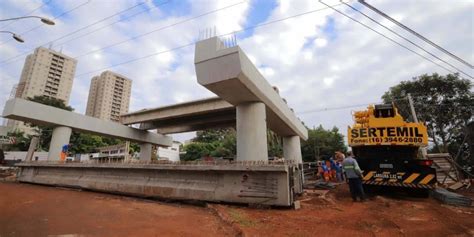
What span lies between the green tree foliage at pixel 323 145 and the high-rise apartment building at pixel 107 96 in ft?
209

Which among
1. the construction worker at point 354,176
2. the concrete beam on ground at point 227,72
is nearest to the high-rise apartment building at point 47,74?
the concrete beam on ground at point 227,72

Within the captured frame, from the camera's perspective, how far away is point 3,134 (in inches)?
1508

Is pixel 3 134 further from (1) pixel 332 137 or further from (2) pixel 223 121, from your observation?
(1) pixel 332 137

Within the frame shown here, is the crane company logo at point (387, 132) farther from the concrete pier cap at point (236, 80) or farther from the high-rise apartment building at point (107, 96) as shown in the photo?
the high-rise apartment building at point (107, 96)

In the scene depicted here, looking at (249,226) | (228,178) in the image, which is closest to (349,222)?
(249,226)

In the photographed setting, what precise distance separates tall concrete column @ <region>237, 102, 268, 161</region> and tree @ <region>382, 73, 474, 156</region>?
68.7ft

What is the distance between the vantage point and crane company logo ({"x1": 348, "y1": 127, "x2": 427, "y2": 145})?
28.0 feet

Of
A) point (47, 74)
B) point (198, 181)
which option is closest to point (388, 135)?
point (198, 181)

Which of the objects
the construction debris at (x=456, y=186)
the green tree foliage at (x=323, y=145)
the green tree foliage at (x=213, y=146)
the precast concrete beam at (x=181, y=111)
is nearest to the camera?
the construction debris at (x=456, y=186)

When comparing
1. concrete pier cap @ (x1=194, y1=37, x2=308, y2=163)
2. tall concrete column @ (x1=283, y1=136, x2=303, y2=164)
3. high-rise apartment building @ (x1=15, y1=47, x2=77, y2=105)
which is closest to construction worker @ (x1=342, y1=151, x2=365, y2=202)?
concrete pier cap @ (x1=194, y1=37, x2=308, y2=163)

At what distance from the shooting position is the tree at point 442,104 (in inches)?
885

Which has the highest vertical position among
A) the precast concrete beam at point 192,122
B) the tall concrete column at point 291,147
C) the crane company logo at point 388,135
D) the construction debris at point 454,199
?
the precast concrete beam at point 192,122

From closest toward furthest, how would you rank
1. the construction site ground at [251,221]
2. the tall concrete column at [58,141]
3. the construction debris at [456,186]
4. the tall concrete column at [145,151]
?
the construction site ground at [251,221] → the construction debris at [456,186] → the tall concrete column at [58,141] → the tall concrete column at [145,151]

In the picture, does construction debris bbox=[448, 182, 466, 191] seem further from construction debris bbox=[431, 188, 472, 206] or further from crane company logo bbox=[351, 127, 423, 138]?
crane company logo bbox=[351, 127, 423, 138]
